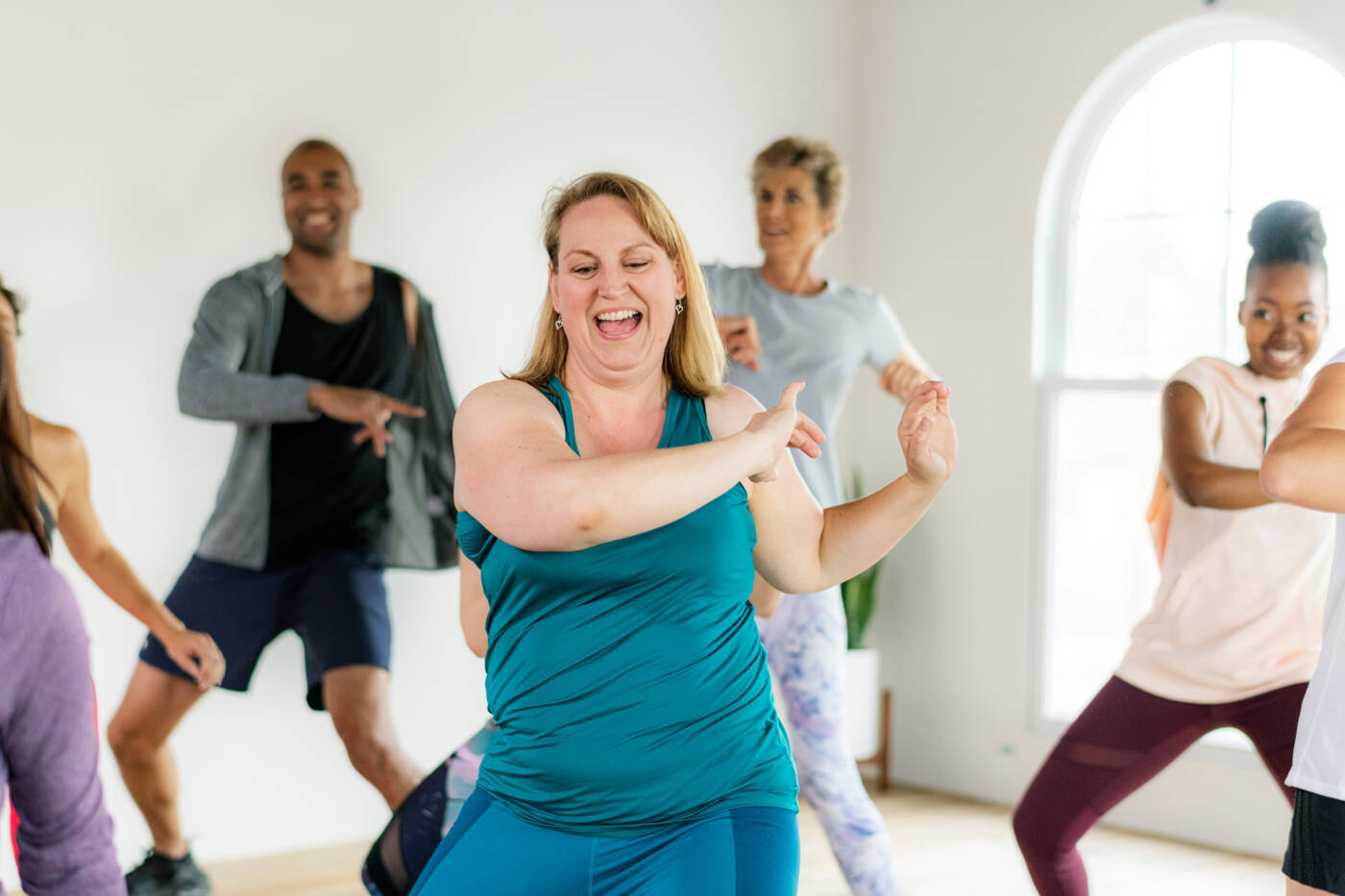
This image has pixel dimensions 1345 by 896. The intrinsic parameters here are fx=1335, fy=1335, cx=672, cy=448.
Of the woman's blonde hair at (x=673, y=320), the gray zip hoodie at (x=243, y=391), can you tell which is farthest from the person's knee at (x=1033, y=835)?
the gray zip hoodie at (x=243, y=391)

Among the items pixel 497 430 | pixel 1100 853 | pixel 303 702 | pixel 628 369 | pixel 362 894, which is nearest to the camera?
pixel 497 430

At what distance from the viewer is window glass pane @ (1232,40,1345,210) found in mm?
3896

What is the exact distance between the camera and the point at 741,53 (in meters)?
4.60

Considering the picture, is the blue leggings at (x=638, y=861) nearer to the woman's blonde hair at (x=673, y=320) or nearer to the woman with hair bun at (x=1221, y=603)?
the woman's blonde hair at (x=673, y=320)

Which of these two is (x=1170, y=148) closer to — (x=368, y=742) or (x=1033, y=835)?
(x=1033, y=835)

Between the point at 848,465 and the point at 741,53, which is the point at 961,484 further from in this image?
the point at 741,53

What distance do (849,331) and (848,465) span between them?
1.87 meters

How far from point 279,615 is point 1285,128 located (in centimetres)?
320

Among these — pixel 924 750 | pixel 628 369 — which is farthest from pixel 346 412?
pixel 924 750

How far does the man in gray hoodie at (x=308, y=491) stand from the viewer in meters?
3.29

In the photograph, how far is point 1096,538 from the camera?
14.5 ft

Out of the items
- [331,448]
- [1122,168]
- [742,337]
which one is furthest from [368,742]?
[1122,168]

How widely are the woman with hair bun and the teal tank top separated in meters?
1.16

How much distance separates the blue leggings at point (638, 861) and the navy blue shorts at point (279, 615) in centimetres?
190
